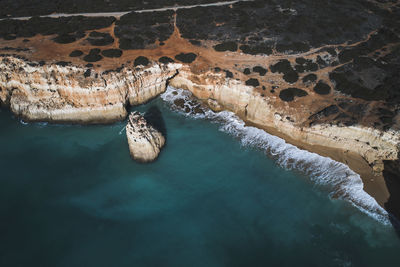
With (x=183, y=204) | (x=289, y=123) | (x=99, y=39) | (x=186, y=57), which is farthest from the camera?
(x=99, y=39)

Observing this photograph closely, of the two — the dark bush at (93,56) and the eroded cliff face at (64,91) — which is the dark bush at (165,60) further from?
the dark bush at (93,56)

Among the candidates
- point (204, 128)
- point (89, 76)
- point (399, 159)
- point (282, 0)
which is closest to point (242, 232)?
point (204, 128)

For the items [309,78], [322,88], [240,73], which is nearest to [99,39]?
[240,73]

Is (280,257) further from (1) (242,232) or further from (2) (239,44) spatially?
(2) (239,44)

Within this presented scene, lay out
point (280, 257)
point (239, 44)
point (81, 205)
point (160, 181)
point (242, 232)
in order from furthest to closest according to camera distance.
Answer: point (239, 44)
point (160, 181)
point (81, 205)
point (242, 232)
point (280, 257)

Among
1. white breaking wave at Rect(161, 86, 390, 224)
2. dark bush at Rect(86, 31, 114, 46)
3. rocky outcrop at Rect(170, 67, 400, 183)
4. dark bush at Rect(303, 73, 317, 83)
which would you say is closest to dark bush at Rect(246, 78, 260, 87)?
rocky outcrop at Rect(170, 67, 400, 183)

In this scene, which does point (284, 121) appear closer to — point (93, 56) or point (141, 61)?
point (141, 61)

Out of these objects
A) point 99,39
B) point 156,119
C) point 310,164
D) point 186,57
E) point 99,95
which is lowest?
point 310,164
